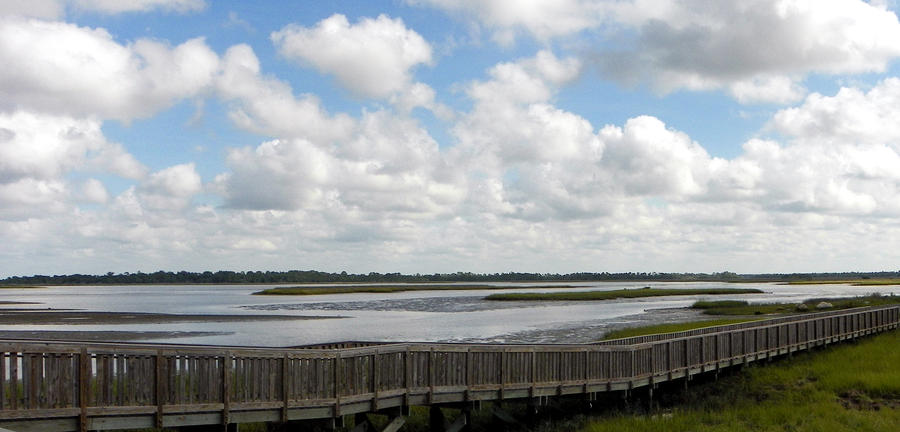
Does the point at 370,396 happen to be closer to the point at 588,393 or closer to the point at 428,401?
the point at 428,401

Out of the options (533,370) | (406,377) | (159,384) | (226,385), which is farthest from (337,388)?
(533,370)

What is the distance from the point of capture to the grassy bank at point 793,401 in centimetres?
2014

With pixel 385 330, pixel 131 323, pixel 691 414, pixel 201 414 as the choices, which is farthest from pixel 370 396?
pixel 131 323

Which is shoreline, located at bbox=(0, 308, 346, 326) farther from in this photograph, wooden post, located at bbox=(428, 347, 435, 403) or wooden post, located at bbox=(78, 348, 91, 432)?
wooden post, located at bbox=(78, 348, 91, 432)

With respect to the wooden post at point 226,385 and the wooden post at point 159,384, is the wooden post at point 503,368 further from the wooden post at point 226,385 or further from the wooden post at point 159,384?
the wooden post at point 159,384

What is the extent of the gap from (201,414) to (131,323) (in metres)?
54.5

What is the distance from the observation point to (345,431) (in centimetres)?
2039

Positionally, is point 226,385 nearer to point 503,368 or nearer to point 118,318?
point 503,368

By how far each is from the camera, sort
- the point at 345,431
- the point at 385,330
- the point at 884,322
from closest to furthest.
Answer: the point at 345,431
the point at 884,322
the point at 385,330

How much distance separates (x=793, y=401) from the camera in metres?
23.3

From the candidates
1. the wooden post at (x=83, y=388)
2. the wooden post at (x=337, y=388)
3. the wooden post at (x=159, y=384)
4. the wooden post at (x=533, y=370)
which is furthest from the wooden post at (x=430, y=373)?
the wooden post at (x=83, y=388)

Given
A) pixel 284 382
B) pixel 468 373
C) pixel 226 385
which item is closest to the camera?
pixel 226 385

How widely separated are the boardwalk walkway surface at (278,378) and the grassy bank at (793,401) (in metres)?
1.34

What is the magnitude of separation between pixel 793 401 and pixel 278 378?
1546cm
